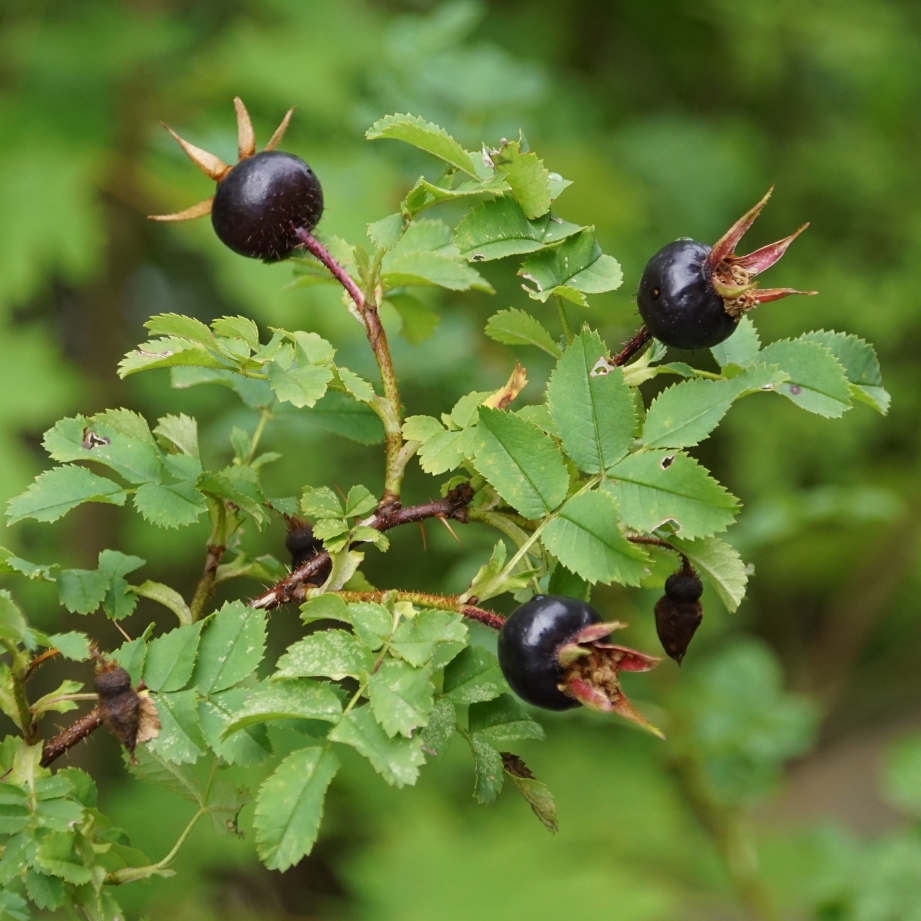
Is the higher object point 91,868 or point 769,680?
point 91,868

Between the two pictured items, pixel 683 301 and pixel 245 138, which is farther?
pixel 245 138

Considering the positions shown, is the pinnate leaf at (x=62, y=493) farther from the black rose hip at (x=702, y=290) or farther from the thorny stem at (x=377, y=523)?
the black rose hip at (x=702, y=290)

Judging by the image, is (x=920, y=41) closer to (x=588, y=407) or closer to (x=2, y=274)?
(x=2, y=274)

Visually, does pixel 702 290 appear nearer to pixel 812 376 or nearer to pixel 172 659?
pixel 812 376

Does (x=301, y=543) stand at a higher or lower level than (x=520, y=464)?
lower

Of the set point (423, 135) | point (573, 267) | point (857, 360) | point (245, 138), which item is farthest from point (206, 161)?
point (857, 360)

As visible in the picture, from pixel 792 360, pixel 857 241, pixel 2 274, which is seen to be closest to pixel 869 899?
pixel 792 360

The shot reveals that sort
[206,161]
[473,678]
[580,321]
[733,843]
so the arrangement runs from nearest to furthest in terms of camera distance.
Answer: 1. [473,678]
2. [206,161]
3. [733,843]
4. [580,321]
